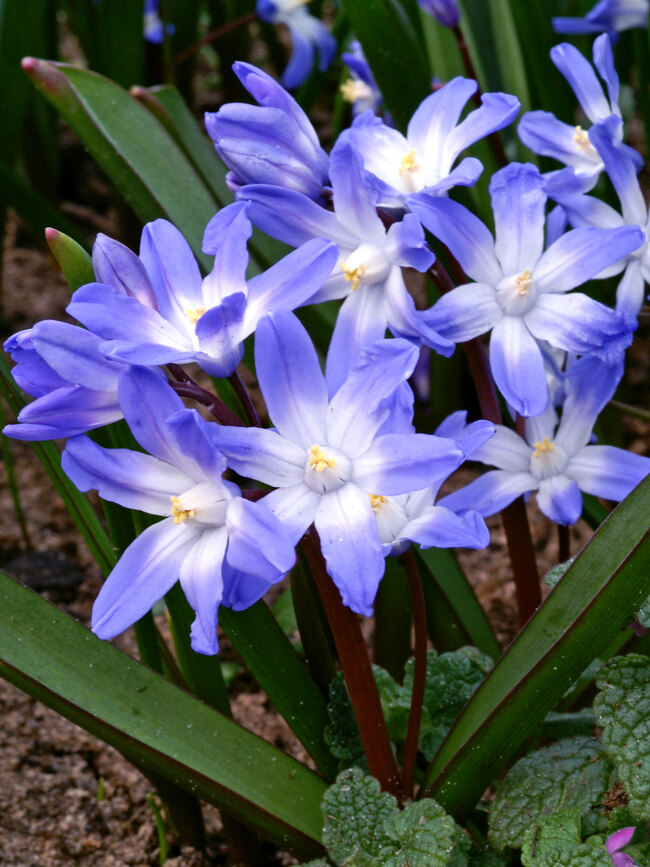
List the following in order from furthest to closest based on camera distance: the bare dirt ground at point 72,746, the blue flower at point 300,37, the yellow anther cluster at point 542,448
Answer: the blue flower at point 300,37
the bare dirt ground at point 72,746
the yellow anther cluster at point 542,448

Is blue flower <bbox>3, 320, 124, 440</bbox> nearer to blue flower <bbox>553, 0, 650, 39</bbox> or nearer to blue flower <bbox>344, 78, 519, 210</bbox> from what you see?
blue flower <bbox>344, 78, 519, 210</bbox>

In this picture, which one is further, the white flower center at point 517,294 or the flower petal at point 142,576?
the white flower center at point 517,294

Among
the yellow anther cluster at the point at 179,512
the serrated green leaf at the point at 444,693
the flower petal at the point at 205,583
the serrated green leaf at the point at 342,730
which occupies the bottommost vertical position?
the serrated green leaf at the point at 444,693

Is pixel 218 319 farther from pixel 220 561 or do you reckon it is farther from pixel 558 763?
pixel 558 763

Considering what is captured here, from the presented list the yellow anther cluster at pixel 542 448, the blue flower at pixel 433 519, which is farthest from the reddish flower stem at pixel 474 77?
the blue flower at pixel 433 519

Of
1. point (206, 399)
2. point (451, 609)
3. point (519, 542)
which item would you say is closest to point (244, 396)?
point (206, 399)

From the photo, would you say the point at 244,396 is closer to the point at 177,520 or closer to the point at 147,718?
the point at 177,520

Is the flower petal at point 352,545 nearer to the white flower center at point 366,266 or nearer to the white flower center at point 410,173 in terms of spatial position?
the white flower center at point 366,266

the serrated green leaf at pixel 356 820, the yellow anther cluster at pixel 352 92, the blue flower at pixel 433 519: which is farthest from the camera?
the yellow anther cluster at pixel 352 92

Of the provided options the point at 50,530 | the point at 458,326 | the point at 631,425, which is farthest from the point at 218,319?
the point at 631,425
